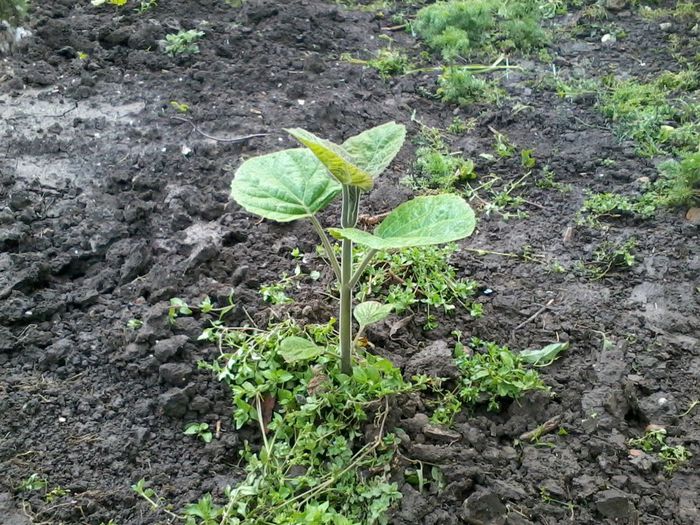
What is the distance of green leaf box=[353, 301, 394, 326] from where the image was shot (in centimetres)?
235

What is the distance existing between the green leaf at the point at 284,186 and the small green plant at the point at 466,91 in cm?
253

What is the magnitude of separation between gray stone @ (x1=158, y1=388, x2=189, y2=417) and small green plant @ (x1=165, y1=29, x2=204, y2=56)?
9.51 ft

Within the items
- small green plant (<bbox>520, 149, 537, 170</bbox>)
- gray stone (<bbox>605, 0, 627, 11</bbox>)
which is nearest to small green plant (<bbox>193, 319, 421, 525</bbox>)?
small green plant (<bbox>520, 149, 537, 170</bbox>)

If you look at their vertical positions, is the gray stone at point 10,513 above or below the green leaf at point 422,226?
below

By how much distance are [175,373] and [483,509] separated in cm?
116

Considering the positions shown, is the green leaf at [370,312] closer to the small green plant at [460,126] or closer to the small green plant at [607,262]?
the small green plant at [607,262]

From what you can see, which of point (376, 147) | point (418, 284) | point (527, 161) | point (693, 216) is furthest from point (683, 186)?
point (376, 147)

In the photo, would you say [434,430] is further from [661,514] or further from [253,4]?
[253,4]

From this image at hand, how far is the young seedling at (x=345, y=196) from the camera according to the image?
1.85m

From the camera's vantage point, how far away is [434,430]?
7.60 ft

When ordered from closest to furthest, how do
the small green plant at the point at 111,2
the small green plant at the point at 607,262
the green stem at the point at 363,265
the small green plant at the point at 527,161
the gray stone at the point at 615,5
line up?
the green stem at the point at 363,265, the small green plant at the point at 607,262, the small green plant at the point at 527,161, the small green plant at the point at 111,2, the gray stone at the point at 615,5

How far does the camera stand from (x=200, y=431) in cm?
A: 241

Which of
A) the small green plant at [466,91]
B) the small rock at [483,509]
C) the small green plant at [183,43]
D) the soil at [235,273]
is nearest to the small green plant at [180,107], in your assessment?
the soil at [235,273]

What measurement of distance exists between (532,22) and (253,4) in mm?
2040
